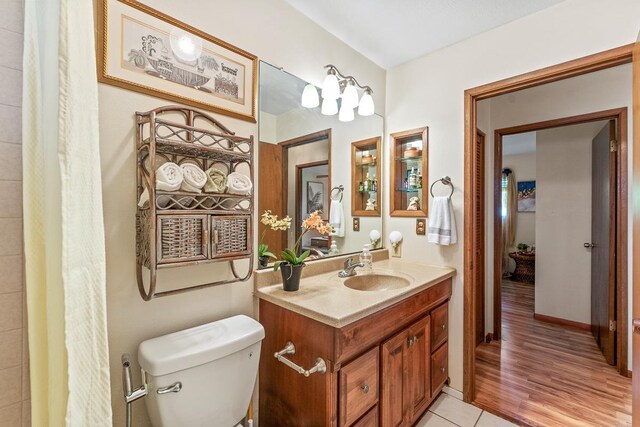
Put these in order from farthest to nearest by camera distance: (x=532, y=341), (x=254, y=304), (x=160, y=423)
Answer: (x=532, y=341), (x=254, y=304), (x=160, y=423)

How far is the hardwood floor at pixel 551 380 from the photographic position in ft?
5.74

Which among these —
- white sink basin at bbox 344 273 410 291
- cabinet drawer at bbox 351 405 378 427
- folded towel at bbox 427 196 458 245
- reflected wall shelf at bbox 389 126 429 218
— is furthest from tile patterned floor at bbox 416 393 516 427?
reflected wall shelf at bbox 389 126 429 218

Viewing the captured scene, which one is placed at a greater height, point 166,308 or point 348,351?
point 166,308

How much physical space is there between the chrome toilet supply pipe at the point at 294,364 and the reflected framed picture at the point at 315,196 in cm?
81

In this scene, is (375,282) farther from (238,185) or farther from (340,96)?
(340,96)

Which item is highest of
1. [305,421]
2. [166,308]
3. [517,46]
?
[517,46]

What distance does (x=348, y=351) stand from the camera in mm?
1144

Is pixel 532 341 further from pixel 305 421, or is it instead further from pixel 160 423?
pixel 160 423

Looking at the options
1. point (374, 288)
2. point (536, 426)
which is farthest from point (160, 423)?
point (536, 426)

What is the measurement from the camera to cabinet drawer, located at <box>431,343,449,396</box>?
1.76 metres

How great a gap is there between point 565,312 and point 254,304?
3.60m

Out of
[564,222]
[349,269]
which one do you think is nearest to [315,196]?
[349,269]

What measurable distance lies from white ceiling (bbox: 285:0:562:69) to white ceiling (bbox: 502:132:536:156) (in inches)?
116

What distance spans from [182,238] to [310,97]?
3.83ft
